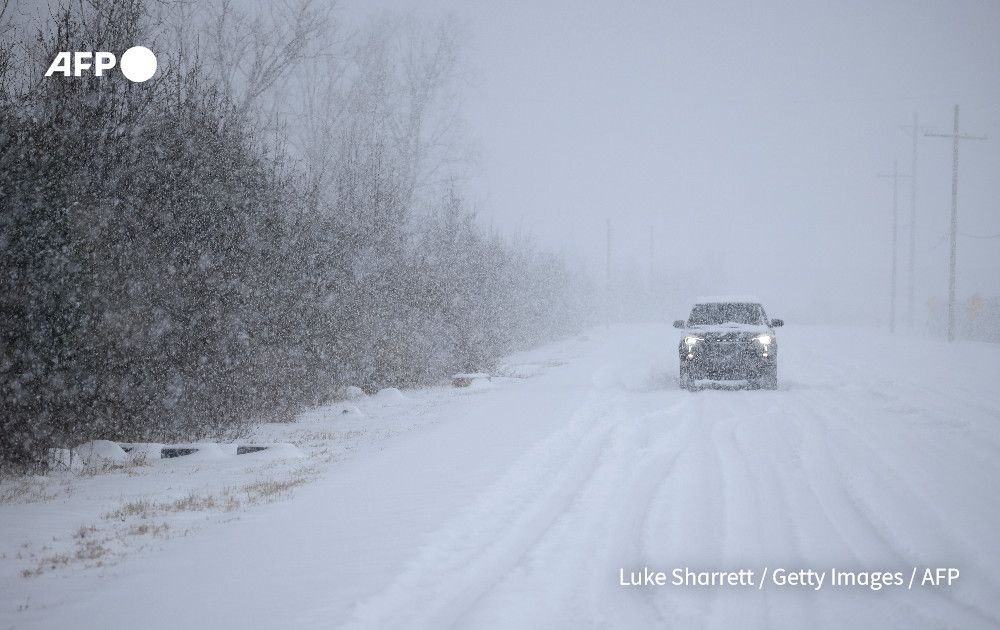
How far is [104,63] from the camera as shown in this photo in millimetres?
9914

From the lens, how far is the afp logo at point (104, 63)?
9.44 meters

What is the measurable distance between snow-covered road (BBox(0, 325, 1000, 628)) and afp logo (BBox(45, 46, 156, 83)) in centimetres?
627

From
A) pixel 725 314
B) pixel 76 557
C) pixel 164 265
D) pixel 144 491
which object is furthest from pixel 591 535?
pixel 725 314

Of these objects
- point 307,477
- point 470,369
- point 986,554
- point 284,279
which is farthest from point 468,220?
point 986,554

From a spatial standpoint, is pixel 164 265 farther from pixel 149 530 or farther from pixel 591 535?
pixel 591 535

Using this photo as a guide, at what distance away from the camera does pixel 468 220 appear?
2519 cm

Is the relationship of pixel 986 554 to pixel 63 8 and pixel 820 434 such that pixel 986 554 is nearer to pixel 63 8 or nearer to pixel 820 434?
pixel 820 434

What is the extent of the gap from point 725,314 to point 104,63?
1435cm

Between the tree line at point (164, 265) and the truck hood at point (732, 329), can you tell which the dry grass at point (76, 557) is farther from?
the truck hood at point (732, 329)

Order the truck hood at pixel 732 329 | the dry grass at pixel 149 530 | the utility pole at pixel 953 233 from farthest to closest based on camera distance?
the utility pole at pixel 953 233, the truck hood at pixel 732 329, the dry grass at pixel 149 530

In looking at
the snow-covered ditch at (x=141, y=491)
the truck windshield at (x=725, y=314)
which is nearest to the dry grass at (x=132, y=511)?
the snow-covered ditch at (x=141, y=491)

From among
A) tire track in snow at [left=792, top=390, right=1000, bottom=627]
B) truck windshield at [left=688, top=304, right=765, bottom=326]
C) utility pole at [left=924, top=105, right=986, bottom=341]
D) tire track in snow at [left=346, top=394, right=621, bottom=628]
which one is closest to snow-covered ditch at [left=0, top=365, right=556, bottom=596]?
tire track in snow at [left=346, top=394, right=621, bottom=628]

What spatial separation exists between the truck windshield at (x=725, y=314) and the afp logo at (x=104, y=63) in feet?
42.4

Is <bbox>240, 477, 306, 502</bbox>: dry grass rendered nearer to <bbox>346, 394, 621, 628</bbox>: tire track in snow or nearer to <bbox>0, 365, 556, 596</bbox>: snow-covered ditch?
<bbox>0, 365, 556, 596</bbox>: snow-covered ditch
